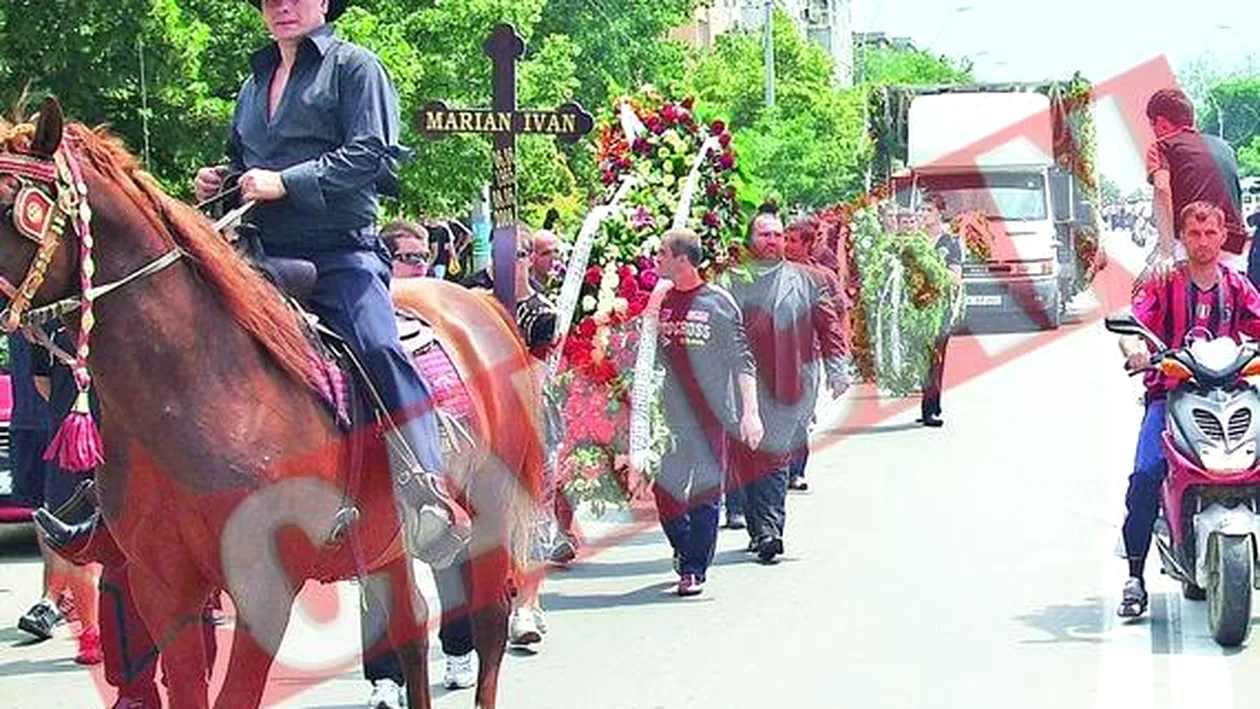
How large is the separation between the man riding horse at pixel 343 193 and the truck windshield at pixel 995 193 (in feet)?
91.4

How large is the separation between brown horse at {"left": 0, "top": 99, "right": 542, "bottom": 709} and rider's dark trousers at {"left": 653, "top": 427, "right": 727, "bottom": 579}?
530 centimetres

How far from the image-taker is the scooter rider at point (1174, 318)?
32.9ft

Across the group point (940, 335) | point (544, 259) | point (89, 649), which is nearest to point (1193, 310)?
point (544, 259)

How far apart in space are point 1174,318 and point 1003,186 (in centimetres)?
2529

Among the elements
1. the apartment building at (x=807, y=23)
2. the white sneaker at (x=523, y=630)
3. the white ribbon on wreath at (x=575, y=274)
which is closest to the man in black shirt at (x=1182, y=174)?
the white ribbon on wreath at (x=575, y=274)

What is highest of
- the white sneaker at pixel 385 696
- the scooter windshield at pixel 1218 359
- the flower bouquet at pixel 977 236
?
the scooter windshield at pixel 1218 359

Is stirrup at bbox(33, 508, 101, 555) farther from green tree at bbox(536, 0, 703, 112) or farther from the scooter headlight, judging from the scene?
green tree at bbox(536, 0, 703, 112)

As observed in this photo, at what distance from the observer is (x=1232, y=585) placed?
9.52m

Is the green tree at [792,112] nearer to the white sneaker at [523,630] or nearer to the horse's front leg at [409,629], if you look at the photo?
the white sneaker at [523,630]

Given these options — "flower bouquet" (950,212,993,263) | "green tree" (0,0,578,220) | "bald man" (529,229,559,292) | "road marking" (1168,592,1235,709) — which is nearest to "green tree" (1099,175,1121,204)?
"flower bouquet" (950,212,993,263)

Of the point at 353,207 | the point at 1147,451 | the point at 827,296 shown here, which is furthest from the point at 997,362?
the point at 353,207

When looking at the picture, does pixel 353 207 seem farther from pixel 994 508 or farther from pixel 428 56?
pixel 428 56

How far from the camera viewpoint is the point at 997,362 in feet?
97.3

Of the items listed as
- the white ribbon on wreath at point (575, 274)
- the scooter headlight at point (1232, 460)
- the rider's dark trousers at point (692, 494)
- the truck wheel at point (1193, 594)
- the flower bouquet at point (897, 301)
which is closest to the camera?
the scooter headlight at point (1232, 460)
